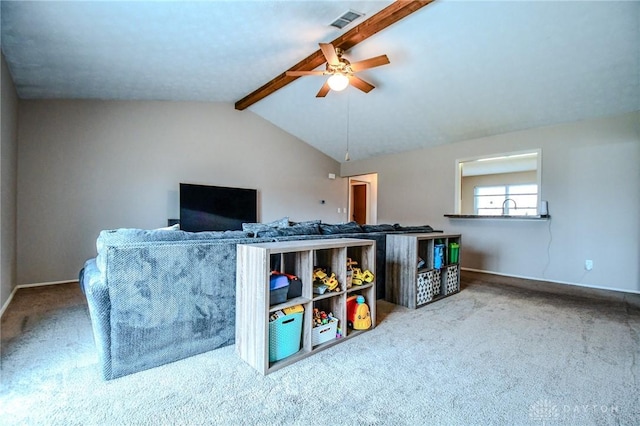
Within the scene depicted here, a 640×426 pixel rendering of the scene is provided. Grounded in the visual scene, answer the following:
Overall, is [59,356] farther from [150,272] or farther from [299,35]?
[299,35]

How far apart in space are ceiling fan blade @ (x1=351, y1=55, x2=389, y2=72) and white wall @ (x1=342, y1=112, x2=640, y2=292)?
298 cm

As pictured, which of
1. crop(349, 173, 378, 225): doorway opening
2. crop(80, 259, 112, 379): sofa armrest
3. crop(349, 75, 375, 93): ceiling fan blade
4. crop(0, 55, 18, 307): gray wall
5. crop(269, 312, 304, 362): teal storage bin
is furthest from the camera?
crop(349, 173, 378, 225): doorway opening

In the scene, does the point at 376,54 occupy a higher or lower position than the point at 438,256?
higher

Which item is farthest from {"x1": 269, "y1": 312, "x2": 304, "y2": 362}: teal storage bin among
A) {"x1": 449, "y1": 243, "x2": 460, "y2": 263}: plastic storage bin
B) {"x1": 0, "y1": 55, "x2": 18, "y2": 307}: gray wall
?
{"x1": 0, "y1": 55, "x2": 18, "y2": 307}: gray wall

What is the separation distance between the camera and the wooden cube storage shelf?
68.8 inches

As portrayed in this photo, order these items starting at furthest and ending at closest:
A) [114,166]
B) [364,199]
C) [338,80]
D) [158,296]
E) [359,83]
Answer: [364,199]
[114,166]
[359,83]
[338,80]
[158,296]

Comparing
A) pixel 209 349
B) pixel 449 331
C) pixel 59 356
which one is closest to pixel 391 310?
pixel 449 331

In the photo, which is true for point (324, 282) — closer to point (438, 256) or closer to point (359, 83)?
point (438, 256)

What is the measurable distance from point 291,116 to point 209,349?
4654 mm

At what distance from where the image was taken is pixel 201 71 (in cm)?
386

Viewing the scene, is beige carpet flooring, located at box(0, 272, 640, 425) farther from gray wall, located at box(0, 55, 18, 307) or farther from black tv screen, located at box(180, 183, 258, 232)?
black tv screen, located at box(180, 183, 258, 232)

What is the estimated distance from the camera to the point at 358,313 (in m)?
2.36

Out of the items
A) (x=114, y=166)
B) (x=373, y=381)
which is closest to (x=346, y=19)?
(x=373, y=381)

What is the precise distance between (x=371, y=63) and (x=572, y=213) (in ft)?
12.1
